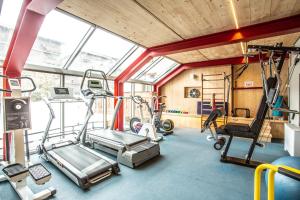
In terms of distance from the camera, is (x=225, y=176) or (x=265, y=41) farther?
(x=265, y=41)

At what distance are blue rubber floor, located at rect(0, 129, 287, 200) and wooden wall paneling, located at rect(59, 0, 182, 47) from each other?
115 inches

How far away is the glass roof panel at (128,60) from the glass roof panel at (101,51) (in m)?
0.28

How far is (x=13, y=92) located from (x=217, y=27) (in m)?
4.02

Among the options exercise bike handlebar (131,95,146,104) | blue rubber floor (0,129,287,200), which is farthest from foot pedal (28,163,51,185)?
exercise bike handlebar (131,95,146,104)

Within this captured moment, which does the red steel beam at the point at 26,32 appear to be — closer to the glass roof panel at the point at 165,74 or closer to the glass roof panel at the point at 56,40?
the glass roof panel at the point at 56,40

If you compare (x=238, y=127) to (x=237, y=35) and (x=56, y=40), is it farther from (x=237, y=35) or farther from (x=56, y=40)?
(x=56, y=40)

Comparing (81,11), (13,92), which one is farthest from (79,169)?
(81,11)

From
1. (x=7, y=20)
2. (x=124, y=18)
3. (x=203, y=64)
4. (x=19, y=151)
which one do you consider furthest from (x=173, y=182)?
(x=203, y=64)

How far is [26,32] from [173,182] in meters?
3.48

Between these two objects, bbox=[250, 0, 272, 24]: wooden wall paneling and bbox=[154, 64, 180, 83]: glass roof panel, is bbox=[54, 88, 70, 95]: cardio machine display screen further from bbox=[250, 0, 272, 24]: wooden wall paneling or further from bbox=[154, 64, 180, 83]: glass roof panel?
bbox=[154, 64, 180, 83]: glass roof panel

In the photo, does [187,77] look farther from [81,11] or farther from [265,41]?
[81,11]

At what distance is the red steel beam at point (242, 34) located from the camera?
3.29m

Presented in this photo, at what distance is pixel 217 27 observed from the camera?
369 centimetres

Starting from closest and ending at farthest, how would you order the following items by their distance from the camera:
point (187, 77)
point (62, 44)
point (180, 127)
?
1. point (62, 44)
2. point (180, 127)
3. point (187, 77)
